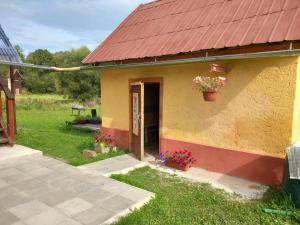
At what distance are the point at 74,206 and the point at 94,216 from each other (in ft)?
1.68

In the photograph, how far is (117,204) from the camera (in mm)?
4160

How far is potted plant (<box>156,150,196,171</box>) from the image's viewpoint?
6.09m

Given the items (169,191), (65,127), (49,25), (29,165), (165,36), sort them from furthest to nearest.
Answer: (49,25) → (65,127) → (165,36) → (29,165) → (169,191)

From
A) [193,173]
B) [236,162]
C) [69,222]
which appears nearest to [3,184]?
[69,222]

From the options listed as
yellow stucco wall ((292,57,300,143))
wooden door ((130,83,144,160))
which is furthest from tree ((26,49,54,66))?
yellow stucco wall ((292,57,300,143))

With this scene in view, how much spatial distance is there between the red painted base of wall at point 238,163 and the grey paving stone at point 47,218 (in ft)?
11.9

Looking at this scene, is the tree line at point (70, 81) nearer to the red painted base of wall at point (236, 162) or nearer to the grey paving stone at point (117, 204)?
the red painted base of wall at point (236, 162)

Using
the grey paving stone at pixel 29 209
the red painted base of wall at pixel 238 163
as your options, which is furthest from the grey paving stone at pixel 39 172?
the red painted base of wall at pixel 238 163

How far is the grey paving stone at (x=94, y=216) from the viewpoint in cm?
362

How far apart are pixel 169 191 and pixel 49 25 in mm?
21904

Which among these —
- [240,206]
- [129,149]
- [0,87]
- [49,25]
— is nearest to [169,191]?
[240,206]

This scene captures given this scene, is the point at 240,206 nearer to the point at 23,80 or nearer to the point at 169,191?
the point at 169,191

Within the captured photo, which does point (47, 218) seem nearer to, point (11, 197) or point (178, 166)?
point (11, 197)

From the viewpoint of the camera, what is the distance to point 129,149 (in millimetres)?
7820
